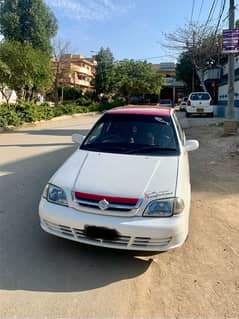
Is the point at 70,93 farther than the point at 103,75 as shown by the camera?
Yes

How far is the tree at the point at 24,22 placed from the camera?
3331 centimetres

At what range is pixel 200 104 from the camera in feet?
78.9

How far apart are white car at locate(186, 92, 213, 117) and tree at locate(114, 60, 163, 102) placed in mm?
24593

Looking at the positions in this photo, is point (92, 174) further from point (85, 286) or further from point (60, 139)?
point (60, 139)

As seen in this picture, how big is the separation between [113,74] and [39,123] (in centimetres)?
2699

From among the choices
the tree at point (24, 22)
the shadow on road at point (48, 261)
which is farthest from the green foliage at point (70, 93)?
the shadow on road at point (48, 261)

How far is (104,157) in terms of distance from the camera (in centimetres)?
435

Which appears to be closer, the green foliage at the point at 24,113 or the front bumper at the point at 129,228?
the front bumper at the point at 129,228

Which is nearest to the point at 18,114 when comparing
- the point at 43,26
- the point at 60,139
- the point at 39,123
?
the point at 39,123

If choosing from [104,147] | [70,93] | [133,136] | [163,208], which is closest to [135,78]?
[70,93]

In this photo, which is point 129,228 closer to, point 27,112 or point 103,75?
point 27,112

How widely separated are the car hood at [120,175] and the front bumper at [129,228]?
9.9 inches

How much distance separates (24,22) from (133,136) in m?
32.7

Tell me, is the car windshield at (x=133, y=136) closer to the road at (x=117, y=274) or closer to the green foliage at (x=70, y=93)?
the road at (x=117, y=274)
